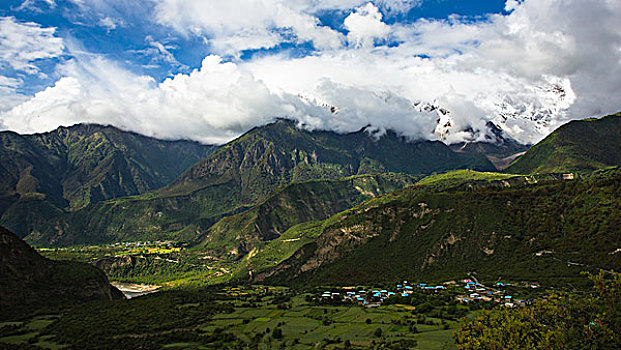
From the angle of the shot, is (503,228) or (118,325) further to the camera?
(503,228)

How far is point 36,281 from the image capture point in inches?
→ 6152

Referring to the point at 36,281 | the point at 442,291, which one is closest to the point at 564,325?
the point at 442,291

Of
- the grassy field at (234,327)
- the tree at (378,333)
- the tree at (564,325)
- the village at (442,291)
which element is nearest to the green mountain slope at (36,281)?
the grassy field at (234,327)

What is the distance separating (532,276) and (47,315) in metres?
169

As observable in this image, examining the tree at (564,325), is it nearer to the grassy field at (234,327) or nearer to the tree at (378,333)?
the grassy field at (234,327)

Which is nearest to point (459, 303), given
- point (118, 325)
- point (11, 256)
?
point (118, 325)

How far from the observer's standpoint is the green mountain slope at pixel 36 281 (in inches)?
5581

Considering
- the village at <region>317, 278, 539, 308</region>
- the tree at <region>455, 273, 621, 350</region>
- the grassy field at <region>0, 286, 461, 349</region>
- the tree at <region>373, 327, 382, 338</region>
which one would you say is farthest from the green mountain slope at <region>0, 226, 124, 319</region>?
the tree at <region>455, 273, 621, 350</region>

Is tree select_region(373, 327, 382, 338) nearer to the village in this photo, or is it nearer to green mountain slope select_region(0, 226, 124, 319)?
the village

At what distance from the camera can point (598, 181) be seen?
19338 centimetres

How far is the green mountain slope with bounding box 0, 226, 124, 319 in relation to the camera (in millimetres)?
141750

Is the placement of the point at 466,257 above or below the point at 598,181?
below

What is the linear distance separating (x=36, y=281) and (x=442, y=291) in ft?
500

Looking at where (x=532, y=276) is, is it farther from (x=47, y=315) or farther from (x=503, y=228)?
(x=47, y=315)
